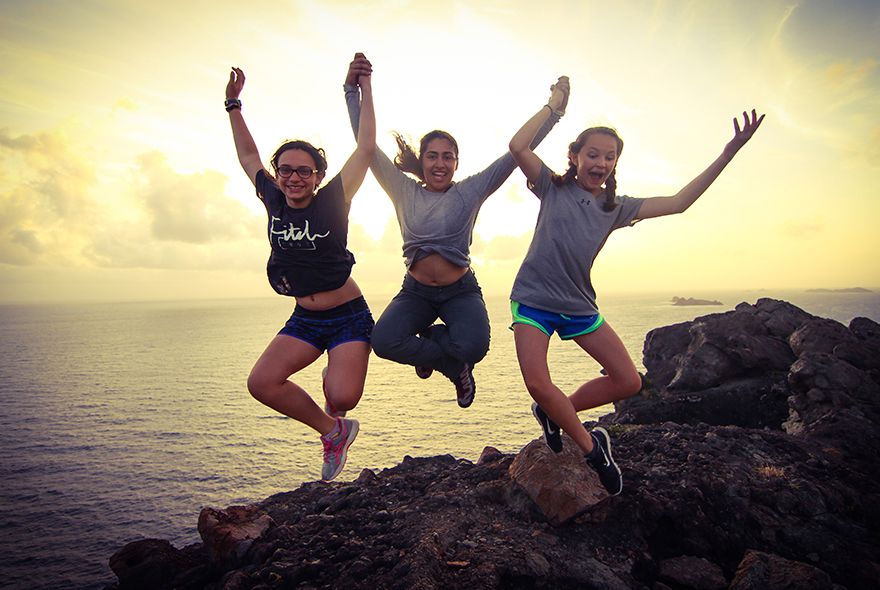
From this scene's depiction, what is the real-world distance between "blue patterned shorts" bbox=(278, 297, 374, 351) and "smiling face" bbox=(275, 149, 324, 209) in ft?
4.03

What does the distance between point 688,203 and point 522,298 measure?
221 cm

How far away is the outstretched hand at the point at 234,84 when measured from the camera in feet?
19.0

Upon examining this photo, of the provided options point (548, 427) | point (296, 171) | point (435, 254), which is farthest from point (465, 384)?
point (296, 171)

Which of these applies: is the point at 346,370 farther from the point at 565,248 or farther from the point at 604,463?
the point at 604,463

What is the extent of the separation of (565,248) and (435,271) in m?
1.58

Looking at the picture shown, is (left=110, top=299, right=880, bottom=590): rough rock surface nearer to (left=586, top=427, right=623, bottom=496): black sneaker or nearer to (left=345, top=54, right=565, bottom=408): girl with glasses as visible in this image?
(left=586, top=427, right=623, bottom=496): black sneaker

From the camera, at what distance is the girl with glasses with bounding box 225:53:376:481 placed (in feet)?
17.5

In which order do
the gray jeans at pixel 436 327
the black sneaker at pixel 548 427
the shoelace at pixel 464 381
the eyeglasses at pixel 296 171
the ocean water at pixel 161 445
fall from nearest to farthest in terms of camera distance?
the eyeglasses at pixel 296 171 → the gray jeans at pixel 436 327 → the black sneaker at pixel 548 427 → the shoelace at pixel 464 381 → the ocean water at pixel 161 445

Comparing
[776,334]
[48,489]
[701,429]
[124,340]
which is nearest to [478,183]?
[701,429]

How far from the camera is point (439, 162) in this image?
5.86m

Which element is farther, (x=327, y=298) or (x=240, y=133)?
(x=240, y=133)

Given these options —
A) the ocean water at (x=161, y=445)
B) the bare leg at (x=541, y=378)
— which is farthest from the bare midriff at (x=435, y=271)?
the ocean water at (x=161, y=445)

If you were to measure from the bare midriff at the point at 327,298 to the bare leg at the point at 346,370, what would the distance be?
50cm

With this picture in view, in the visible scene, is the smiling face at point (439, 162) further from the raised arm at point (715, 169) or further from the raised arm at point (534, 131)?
the raised arm at point (715, 169)
